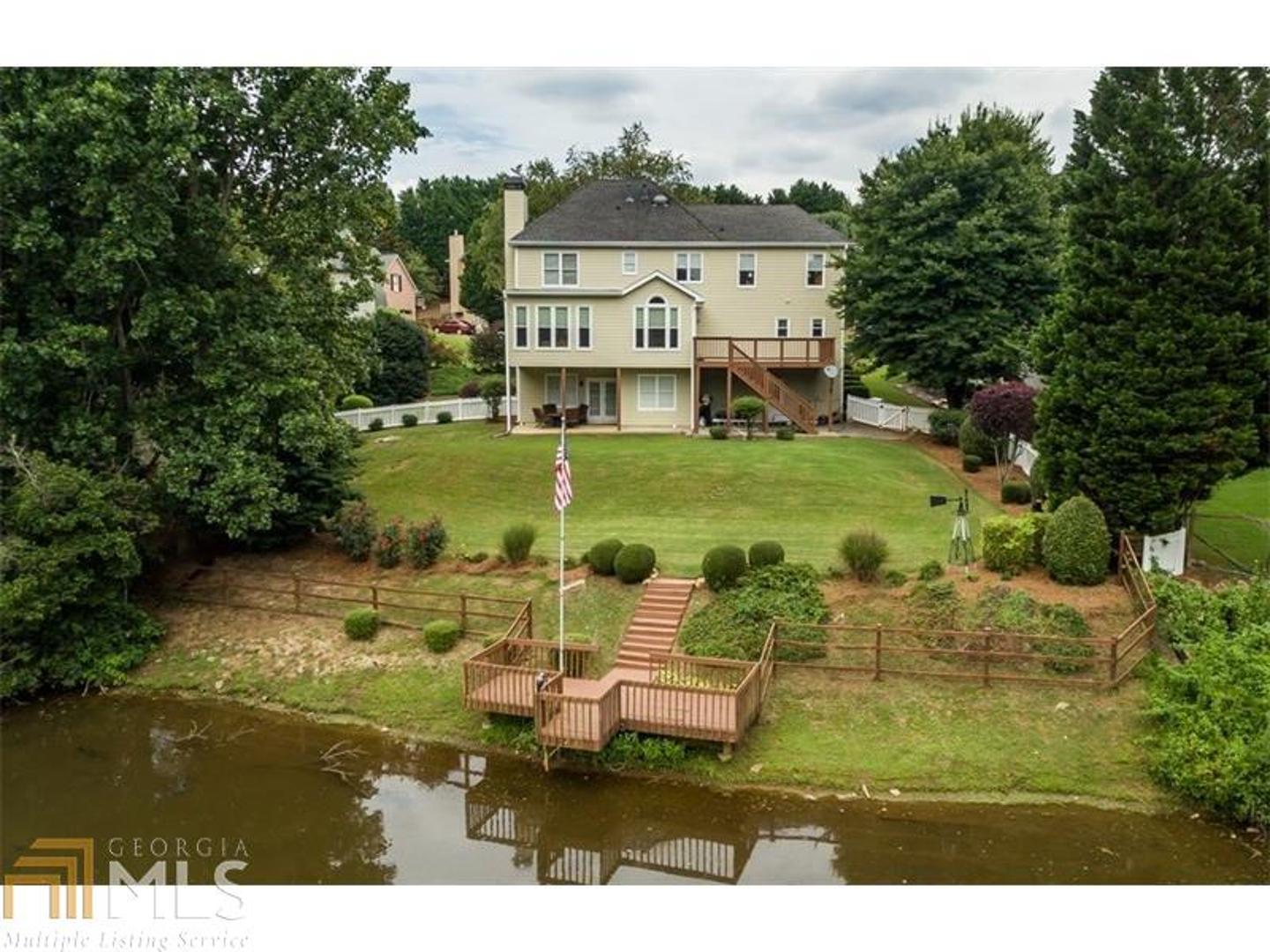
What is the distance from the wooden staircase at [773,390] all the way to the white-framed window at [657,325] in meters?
2.24

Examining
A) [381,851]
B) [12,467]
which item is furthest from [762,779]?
[12,467]

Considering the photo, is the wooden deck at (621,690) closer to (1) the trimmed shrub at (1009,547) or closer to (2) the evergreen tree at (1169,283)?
(1) the trimmed shrub at (1009,547)

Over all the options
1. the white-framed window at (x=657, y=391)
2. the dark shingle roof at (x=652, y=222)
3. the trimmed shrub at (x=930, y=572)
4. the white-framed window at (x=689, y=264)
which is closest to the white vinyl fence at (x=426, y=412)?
the white-framed window at (x=657, y=391)

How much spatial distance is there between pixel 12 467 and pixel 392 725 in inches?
361

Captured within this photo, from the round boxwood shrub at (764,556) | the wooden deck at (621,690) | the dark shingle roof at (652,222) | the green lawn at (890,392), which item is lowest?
the wooden deck at (621,690)

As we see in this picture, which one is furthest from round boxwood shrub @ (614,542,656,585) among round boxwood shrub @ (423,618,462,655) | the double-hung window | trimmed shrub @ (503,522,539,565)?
the double-hung window


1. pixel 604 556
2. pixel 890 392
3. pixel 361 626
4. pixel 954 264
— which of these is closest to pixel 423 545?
pixel 361 626

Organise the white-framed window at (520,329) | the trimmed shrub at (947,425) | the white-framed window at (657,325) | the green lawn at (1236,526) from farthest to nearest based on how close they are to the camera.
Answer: the white-framed window at (520,329) < the white-framed window at (657,325) < the trimmed shrub at (947,425) < the green lawn at (1236,526)

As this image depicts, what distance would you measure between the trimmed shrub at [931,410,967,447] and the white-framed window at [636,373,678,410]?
975 cm

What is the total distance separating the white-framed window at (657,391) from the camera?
35875mm

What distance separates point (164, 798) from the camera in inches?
531

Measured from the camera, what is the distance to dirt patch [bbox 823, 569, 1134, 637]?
16531 millimetres

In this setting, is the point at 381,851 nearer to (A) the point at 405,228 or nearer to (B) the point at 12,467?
(B) the point at 12,467

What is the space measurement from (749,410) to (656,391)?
4.24 m
